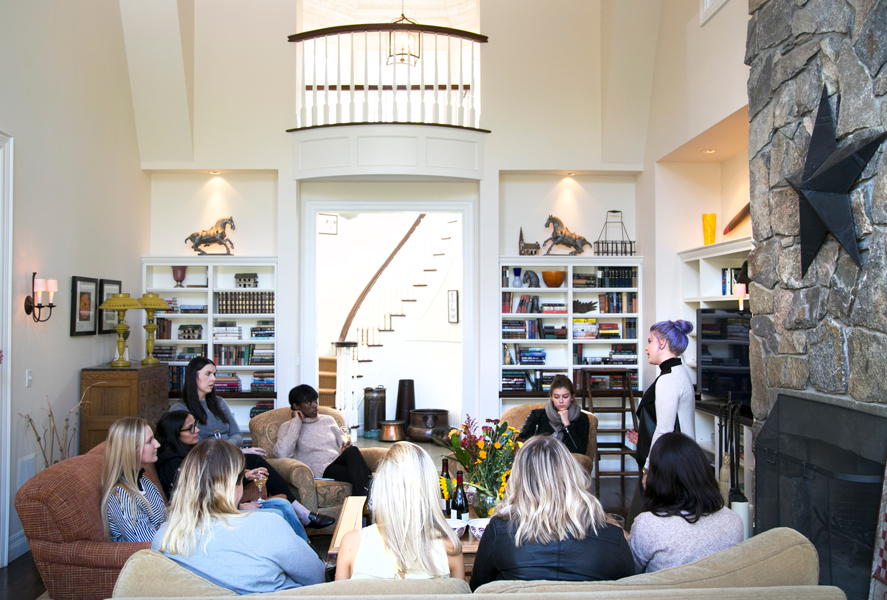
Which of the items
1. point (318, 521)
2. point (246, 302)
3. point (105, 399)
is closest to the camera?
point (318, 521)

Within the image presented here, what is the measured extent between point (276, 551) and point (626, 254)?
552cm

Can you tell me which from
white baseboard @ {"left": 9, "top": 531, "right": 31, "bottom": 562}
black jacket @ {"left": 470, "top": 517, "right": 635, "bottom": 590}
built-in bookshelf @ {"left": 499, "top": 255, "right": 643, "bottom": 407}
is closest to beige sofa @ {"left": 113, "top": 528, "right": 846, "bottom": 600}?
black jacket @ {"left": 470, "top": 517, "right": 635, "bottom": 590}

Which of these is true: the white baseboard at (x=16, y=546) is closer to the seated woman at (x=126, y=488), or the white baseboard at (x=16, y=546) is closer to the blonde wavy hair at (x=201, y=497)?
the seated woman at (x=126, y=488)

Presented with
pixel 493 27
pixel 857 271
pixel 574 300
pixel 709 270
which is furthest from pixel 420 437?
pixel 857 271

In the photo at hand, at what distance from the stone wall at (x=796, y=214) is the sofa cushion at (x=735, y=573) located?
1.00 meters

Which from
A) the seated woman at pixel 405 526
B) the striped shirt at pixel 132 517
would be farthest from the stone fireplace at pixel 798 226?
the striped shirt at pixel 132 517

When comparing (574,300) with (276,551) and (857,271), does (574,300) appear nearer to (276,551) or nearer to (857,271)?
(857,271)

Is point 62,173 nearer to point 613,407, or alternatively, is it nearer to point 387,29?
point 387,29

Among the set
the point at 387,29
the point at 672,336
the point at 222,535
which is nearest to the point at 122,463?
the point at 222,535

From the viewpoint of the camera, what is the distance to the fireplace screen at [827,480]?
2619 millimetres

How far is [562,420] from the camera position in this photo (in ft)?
15.4

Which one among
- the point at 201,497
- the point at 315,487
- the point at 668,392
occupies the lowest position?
the point at 315,487

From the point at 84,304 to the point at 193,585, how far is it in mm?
4251

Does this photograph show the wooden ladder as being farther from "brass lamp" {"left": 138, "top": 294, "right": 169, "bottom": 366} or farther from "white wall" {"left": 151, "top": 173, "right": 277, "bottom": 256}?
"brass lamp" {"left": 138, "top": 294, "right": 169, "bottom": 366}
